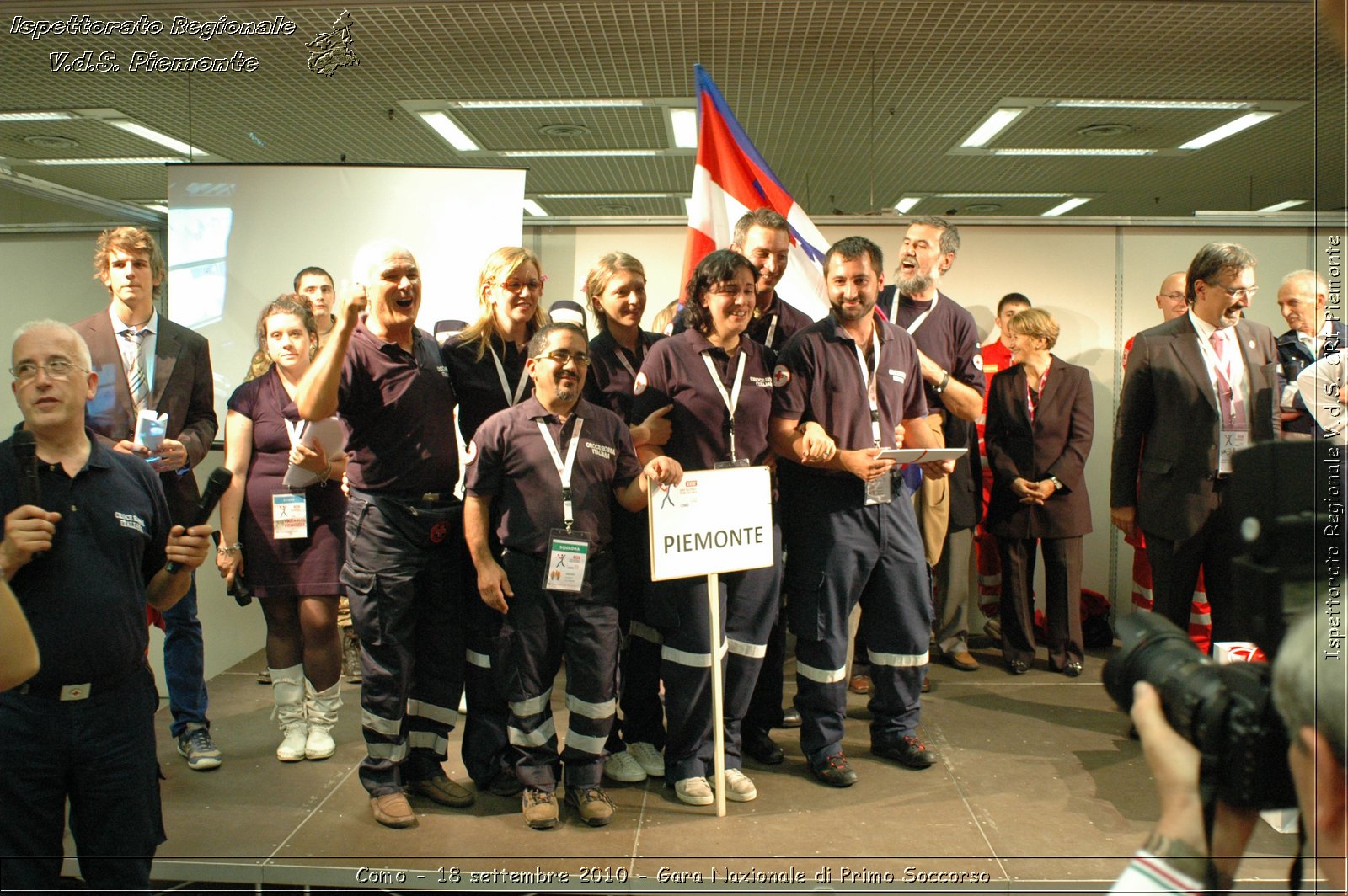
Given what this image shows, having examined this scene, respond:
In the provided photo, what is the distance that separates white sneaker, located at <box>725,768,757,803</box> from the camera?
9.40 ft

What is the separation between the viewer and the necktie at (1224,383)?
1837 mm

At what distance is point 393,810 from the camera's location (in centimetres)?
270

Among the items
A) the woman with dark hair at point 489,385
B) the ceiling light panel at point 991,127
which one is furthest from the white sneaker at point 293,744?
the ceiling light panel at point 991,127

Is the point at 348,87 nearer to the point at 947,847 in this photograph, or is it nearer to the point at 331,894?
the point at 331,894

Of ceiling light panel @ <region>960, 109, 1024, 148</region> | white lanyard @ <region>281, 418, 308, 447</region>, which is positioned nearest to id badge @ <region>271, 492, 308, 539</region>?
white lanyard @ <region>281, 418, 308, 447</region>

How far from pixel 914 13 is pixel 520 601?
3.21 m

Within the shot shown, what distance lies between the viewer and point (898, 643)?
3084mm

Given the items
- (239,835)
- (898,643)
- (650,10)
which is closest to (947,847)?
(898,643)

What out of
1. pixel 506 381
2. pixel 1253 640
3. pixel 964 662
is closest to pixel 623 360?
pixel 506 381

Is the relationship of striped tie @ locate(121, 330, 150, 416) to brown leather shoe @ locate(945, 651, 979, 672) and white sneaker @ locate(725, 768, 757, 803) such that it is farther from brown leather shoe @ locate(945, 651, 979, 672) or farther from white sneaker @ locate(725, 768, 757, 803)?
brown leather shoe @ locate(945, 651, 979, 672)

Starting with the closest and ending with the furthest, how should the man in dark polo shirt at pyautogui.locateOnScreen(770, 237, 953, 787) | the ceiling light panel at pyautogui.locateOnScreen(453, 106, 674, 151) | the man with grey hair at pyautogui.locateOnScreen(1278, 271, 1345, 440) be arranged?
the man with grey hair at pyautogui.locateOnScreen(1278, 271, 1345, 440) < the man in dark polo shirt at pyautogui.locateOnScreen(770, 237, 953, 787) < the ceiling light panel at pyautogui.locateOnScreen(453, 106, 674, 151)

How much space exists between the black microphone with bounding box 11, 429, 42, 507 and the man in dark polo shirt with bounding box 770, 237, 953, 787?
1.94 meters

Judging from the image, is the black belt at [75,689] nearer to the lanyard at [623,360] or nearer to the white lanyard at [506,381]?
the white lanyard at [506,381]

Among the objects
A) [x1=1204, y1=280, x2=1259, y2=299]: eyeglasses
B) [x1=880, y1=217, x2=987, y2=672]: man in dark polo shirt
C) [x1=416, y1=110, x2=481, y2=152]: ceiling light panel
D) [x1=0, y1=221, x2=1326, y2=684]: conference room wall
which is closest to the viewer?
[x1=1204, y1=280, x2=1259, y2=299]: eyeglasses
